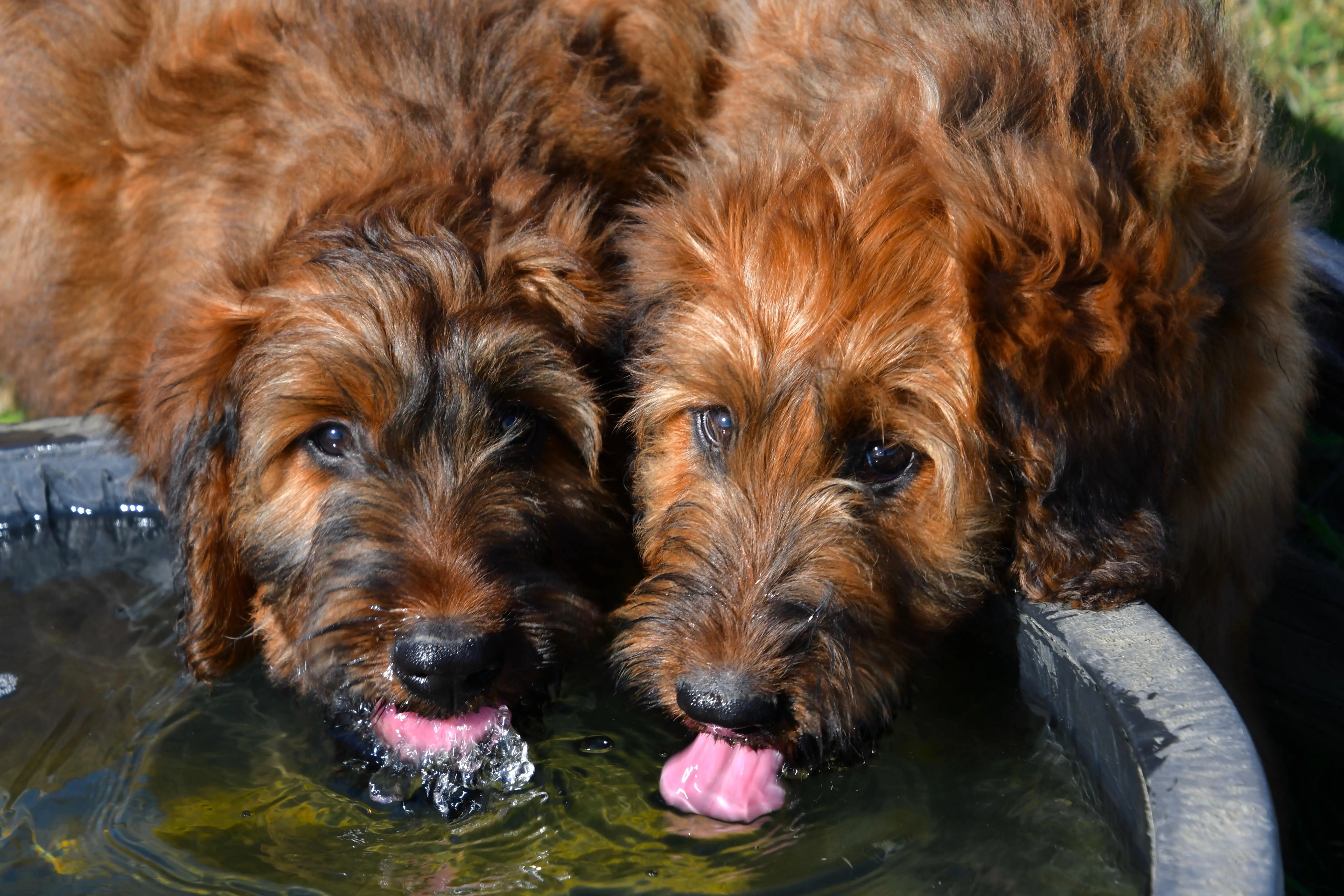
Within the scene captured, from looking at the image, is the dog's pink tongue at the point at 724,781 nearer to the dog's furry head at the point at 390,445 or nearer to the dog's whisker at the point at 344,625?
the dog's furry head at the point at 390,445

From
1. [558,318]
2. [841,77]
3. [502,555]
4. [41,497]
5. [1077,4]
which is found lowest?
[41,497]

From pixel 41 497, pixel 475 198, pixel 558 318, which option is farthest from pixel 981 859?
pixel 41 497

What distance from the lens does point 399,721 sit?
309cm

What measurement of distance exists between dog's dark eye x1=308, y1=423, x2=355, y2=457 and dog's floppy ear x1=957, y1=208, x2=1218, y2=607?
4.43ft

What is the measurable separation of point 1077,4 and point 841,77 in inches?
22.2

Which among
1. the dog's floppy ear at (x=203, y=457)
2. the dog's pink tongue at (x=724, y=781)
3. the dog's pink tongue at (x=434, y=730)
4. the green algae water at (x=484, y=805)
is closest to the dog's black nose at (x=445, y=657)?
the dog's pink tongue at (x=434, y=730)

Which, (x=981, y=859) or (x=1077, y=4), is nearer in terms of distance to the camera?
(x=981, y=859)

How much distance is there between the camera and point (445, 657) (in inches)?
108

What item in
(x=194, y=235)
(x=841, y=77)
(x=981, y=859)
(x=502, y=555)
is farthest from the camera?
(x=194, y=235)

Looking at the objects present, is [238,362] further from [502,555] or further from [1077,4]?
[1077,4]

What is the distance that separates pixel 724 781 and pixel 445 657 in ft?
2.14

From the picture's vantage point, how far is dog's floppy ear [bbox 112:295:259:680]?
3078mm

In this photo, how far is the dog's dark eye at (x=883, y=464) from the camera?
2896 millimetres

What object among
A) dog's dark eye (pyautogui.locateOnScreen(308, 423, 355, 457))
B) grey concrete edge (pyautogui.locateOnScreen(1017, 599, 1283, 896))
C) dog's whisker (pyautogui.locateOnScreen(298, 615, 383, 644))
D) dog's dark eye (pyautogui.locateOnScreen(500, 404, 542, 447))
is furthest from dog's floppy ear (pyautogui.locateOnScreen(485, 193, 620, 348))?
grey concrete edge (pyautogui.locateOnScreen(1017, 599, 1283, 896))
